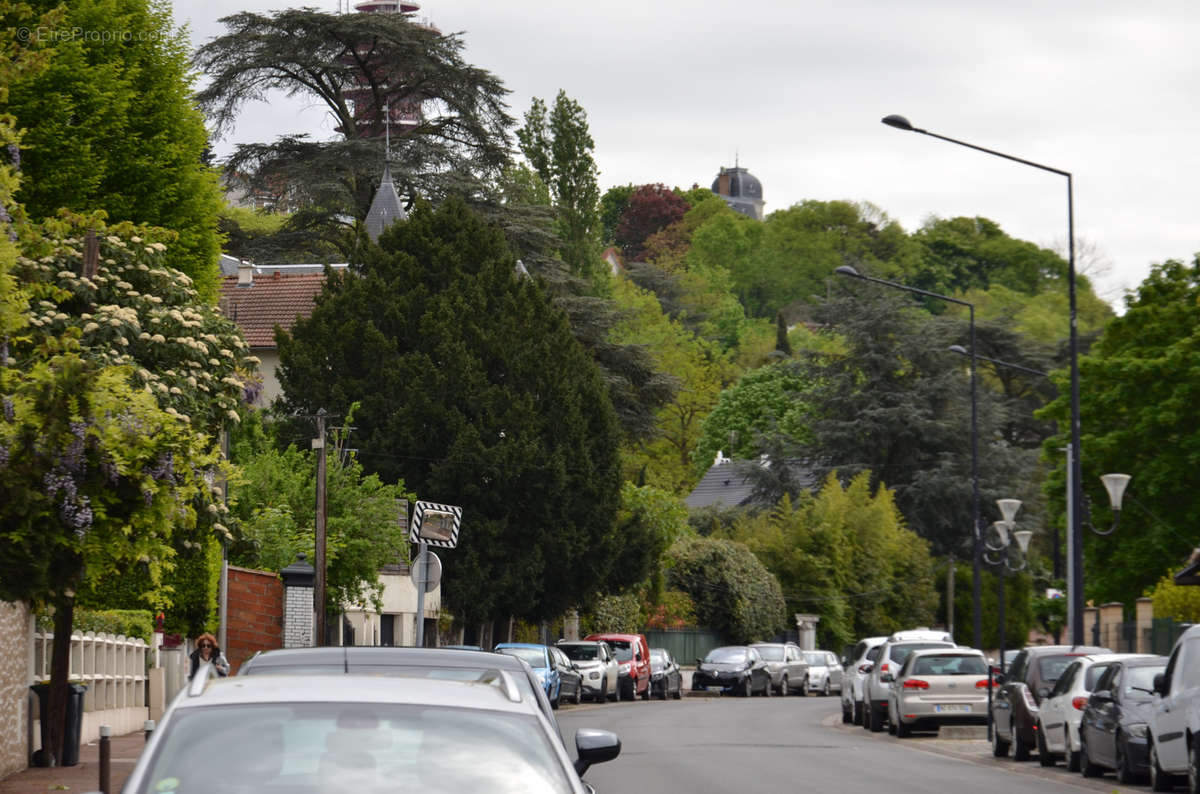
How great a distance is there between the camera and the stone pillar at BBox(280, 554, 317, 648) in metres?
37.2

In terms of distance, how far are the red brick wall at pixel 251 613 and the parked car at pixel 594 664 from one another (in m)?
11.7

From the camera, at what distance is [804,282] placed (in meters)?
127

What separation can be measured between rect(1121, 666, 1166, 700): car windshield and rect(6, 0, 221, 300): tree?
20.4 meters

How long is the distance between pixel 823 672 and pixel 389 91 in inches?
887

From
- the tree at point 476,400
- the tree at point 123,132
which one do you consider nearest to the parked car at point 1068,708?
the tree at point 123,132

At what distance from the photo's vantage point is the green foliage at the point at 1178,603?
126 feet

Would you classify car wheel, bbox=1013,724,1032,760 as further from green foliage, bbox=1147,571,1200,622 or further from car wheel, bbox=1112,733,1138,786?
green foliage, bbox=1147,571,1200,622

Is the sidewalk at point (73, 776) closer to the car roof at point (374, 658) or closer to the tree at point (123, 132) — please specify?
the car roof at point (374, 658)

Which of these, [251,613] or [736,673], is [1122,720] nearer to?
[251,613]

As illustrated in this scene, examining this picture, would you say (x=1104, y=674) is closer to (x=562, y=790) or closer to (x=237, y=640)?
(x=562, y=790)

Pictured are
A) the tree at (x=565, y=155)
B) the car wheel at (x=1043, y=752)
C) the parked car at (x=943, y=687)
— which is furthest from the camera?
the tree at (x=565, y=155)

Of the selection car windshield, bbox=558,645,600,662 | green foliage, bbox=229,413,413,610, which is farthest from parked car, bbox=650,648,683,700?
green foliage, bbox=229,413,413,610

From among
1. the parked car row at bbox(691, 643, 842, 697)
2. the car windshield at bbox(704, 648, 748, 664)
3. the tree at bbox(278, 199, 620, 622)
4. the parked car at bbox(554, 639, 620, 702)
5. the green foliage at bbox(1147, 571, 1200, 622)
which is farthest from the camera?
the car windshield at bbox(704, 648, 748, 664)

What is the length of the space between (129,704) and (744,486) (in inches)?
2396
